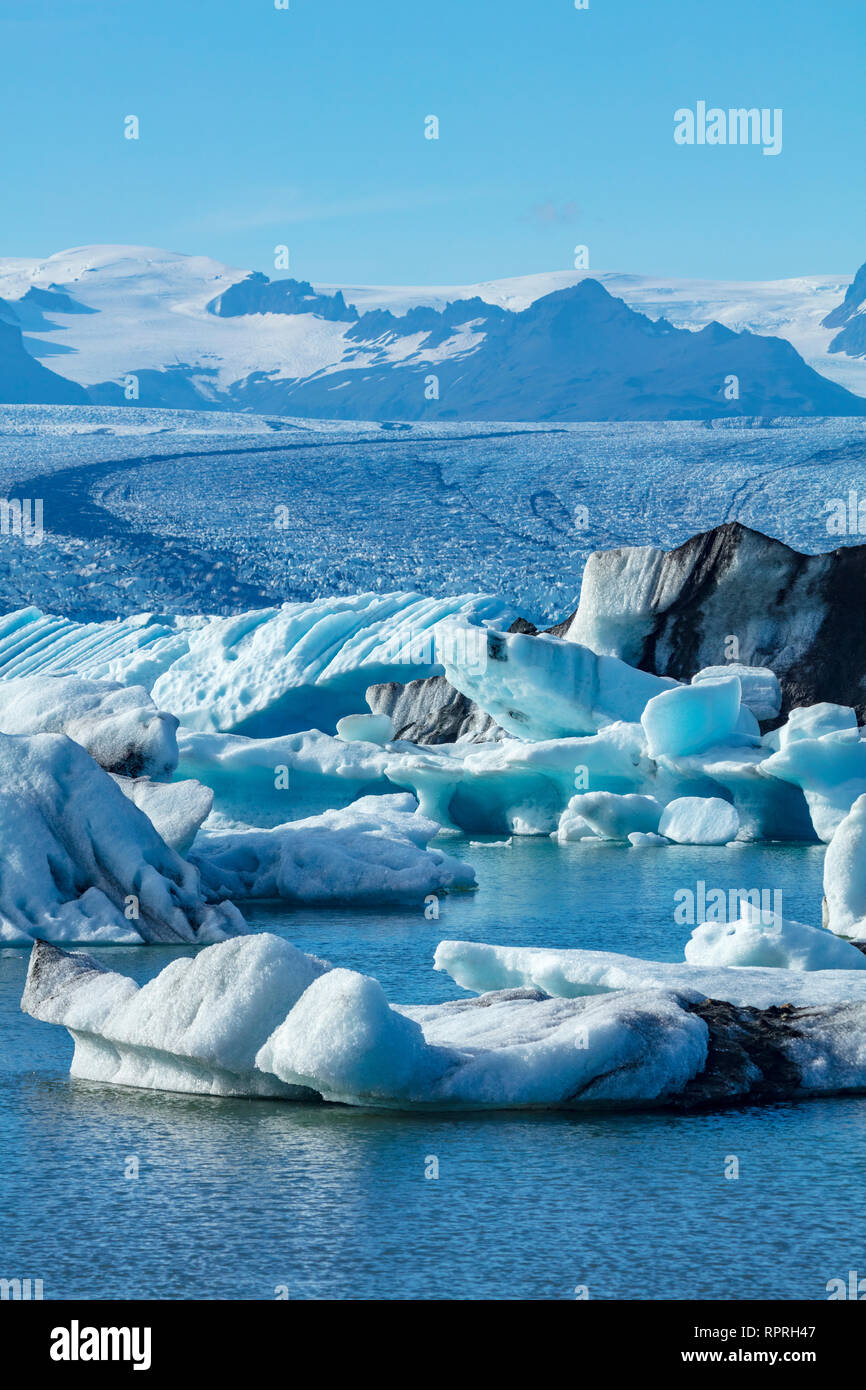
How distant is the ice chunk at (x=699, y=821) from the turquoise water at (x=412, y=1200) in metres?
10.9

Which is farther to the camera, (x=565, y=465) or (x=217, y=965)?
(x=565, y=465)

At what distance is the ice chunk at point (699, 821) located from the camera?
55.3ft

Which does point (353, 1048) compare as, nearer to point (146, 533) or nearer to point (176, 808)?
point (176, 808)

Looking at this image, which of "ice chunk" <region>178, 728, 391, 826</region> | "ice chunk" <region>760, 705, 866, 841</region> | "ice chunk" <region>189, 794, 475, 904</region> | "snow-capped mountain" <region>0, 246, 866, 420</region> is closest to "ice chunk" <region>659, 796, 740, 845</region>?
"ice chunk" <region>760, 705, 866, 841</region>

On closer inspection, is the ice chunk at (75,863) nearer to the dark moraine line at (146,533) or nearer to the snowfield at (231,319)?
the dark moraine line at (146,533)

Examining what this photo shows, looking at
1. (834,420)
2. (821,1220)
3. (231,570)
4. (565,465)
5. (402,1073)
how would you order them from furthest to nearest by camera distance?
(834,420), (565,465), (231,570), (402,1073), (821,1220)

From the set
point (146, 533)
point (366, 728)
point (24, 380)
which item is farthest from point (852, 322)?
point (366, 728)

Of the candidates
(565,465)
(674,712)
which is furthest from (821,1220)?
(565,465)

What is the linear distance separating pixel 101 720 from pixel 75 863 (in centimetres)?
330

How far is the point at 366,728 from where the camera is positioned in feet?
67.5

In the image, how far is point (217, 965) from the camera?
605 centimetres

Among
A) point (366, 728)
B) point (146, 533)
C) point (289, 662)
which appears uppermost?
point (146, 533)
